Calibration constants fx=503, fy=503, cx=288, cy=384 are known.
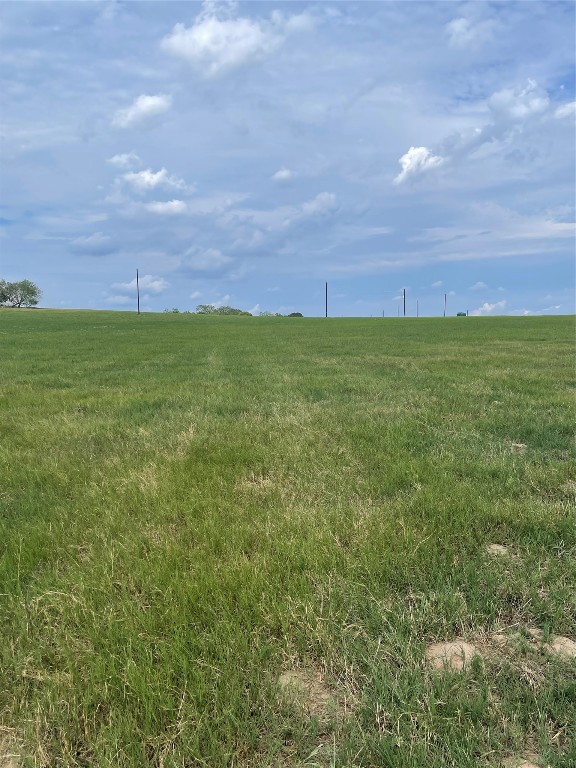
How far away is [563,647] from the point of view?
3061 mm

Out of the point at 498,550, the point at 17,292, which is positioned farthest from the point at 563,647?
the point at 17,292

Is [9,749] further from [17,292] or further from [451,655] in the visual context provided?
[17,292]

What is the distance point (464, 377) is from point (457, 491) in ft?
→ 31.7

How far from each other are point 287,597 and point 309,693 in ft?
2.42

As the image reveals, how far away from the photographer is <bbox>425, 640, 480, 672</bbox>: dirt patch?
2.90 m

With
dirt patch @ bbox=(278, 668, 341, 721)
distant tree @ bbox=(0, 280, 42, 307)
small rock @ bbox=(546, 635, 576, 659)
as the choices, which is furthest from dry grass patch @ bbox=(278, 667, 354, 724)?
distant tree @ bbox=(0, 280, 42, 307)

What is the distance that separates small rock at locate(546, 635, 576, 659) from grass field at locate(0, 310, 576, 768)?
0.11 ft

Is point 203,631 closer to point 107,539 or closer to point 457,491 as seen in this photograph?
point 107,539

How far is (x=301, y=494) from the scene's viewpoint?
5.46m

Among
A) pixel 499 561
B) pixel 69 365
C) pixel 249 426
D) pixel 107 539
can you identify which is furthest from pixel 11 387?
pixel 499 561

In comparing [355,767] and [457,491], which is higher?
[457,491]

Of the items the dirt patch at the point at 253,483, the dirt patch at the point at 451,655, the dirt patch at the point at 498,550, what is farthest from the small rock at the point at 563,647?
the dirt patch at the point at 253,483

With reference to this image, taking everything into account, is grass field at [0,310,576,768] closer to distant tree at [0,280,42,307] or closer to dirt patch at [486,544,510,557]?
dirt patch at [486,544,510,557]

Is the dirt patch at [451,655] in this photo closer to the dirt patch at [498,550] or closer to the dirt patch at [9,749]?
the dirt patch at [498,550]
